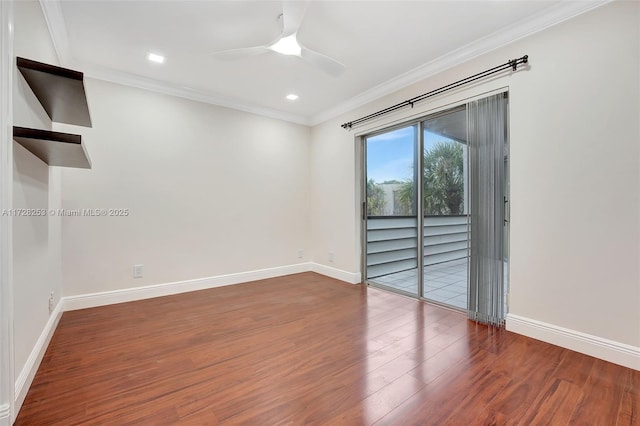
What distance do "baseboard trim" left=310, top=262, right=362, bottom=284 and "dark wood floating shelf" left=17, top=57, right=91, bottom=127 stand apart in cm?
341

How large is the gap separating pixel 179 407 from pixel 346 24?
9.77 feet

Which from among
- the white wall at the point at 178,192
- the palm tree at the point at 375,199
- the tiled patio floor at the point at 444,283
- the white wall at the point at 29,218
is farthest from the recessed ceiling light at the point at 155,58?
the tiled patio floor at the point at 444,283

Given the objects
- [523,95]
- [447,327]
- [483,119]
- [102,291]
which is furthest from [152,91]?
[447,327]

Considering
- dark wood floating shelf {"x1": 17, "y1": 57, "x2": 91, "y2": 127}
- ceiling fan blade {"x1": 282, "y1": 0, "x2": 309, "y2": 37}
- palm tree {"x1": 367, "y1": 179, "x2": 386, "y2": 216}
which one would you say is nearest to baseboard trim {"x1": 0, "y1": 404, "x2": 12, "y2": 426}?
dark wood floating shelf {"x1": 17, "y1": 57, "x2": 91, "y2": 127}

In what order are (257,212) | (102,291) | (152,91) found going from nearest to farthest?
(102,291), (152,91), (257,212)

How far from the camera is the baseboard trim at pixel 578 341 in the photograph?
1.95m

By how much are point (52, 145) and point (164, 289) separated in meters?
2.36

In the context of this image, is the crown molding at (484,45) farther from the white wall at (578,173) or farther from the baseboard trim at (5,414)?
the baseboard trim at (5,414)

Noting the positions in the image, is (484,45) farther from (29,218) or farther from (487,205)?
(29,218)

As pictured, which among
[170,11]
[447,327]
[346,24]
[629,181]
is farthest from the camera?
[447,327]

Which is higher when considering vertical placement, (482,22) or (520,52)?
(482,22)

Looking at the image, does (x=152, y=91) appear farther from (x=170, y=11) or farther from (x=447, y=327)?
(x=447, y=327)

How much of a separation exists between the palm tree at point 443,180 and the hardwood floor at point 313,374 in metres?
1.17

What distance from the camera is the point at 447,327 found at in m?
2.63
